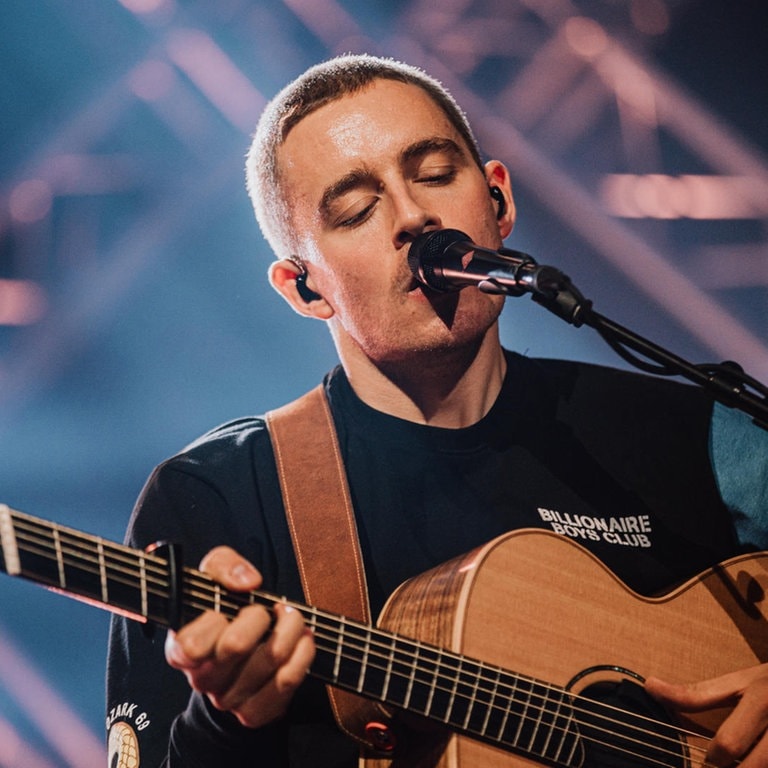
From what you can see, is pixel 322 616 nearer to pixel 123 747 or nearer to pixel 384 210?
pixel 123 747

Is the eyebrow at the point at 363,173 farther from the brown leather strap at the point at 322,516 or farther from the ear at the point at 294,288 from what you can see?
the brown leather strap at the point at 322,516

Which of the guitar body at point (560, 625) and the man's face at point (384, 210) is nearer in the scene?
the guitar body at point (560, 625)

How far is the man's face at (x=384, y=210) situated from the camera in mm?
2576

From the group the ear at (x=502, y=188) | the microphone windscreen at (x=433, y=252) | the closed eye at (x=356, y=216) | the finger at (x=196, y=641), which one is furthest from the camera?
the ear at (x=502, y=188)

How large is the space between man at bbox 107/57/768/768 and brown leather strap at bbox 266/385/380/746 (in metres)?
0.08

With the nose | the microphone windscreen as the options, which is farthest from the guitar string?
the nose

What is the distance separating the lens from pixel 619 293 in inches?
203

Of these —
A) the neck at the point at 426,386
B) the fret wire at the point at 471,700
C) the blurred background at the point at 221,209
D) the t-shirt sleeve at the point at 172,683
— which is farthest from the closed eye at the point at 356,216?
the blurred background at the point at 221,209

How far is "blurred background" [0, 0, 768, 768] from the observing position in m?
4.00

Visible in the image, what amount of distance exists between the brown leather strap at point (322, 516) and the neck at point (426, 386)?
0.17 m

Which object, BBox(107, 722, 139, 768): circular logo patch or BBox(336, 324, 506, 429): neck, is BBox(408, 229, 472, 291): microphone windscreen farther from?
BBox(107, 722, 139, 768): circular logo patch

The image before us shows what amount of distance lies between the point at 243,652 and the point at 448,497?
1.09 metres

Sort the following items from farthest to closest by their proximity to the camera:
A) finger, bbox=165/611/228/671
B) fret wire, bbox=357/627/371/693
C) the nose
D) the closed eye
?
the closed eye
the nose
fret wire, bbox=357/627/371/693
finger, bbox=165/611/228/671

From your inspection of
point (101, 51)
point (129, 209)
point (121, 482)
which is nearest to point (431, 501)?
point (121, 482)
